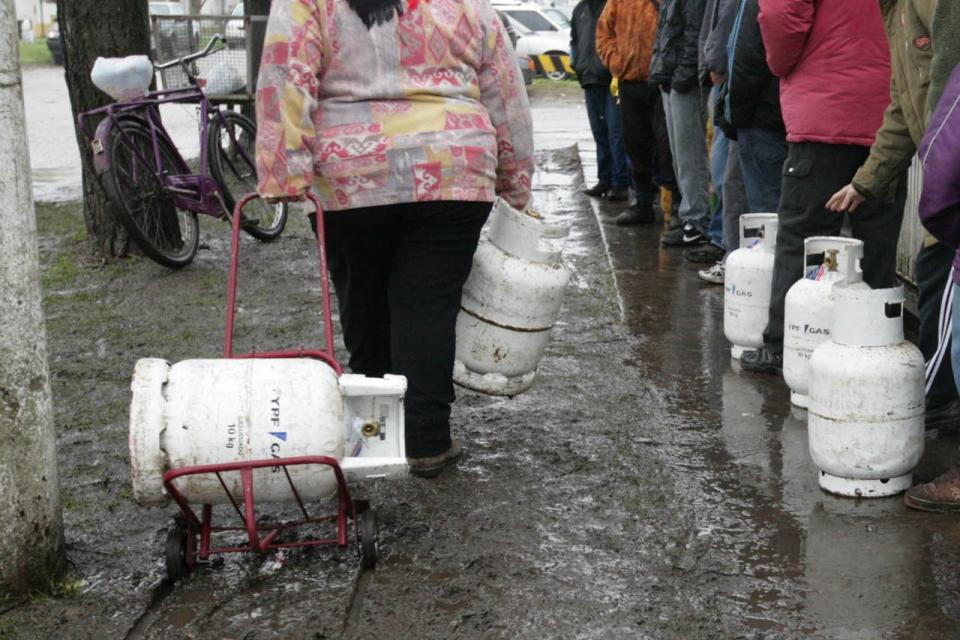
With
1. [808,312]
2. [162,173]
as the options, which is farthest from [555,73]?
[808,312]

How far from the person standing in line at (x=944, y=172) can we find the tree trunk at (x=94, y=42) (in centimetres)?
558

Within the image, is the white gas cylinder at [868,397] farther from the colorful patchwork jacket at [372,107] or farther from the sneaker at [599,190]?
the sneaker at [599,190]

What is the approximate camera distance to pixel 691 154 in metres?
8.29

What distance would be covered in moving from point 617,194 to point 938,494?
22.7 feet

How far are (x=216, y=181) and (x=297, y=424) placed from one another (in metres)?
5.38

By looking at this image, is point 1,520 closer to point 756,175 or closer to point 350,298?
point 350,298

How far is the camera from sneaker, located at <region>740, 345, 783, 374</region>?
5656mm

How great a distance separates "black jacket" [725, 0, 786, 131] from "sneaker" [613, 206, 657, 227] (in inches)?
139

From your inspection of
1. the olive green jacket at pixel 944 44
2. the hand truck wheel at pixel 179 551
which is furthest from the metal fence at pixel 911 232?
the hand truck wheel at pixel 179 551

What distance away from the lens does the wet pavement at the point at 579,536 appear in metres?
3.42

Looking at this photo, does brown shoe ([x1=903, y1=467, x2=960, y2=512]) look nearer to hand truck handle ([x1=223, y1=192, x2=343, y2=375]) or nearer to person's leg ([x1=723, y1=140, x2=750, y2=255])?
hand truck handle ([x1=223, y1=192, x2=343, y2=375])

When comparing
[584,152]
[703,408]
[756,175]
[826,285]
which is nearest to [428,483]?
[703,408]

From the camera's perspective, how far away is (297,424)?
3.48 m

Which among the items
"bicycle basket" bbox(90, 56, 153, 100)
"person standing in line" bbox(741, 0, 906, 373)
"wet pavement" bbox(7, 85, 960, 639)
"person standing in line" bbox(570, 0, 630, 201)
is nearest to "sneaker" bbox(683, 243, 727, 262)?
"wet pavement" bbox(7, 85, 960, 639)
